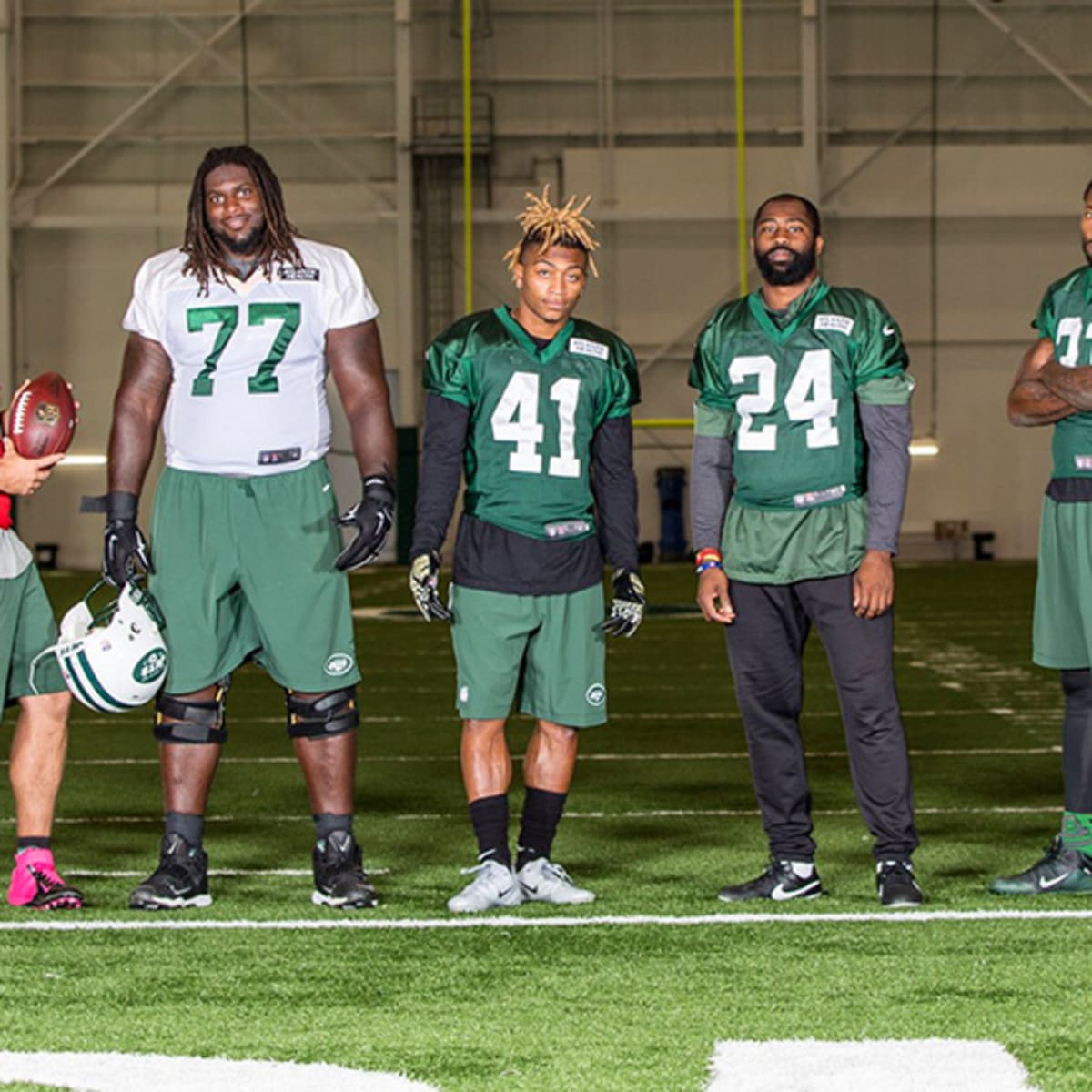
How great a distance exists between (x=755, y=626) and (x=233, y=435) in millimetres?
1211

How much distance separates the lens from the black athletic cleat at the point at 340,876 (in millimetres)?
4520

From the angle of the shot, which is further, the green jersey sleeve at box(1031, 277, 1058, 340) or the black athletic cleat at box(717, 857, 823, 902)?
the green jersey sleeve at box(1031, 277, 1058, 340)

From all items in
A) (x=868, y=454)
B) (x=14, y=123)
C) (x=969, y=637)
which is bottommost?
(x=969, y=637)

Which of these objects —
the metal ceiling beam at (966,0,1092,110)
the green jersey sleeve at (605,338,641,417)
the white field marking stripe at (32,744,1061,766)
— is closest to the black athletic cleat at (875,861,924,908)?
the green jersey sleeve at (605,338,641,417)

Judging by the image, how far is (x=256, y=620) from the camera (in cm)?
465

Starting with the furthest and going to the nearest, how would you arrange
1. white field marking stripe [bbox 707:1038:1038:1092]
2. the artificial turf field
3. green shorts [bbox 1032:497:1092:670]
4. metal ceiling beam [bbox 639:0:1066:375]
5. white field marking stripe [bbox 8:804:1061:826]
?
metal ceiling beam [bbox 639:0:1066:375]
white field marking stripe [bbox 8:804:1061:826]
green shorts [bbox 1032:497:1092:670]
the artificial turf field
white field marking stripe [bbox 707:1038:1038:1092]

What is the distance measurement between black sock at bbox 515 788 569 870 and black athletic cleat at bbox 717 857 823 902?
1.34ft

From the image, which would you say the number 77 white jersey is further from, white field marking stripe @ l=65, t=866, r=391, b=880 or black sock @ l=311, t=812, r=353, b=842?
white field marking stripe @ l=65, t=866, r=391, b=880

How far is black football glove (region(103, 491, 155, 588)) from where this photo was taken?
4582 millimetres

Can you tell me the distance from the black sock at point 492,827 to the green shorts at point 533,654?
7.4 inches

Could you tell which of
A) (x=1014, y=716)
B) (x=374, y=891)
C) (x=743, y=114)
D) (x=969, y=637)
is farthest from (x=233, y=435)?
(x=743, y=114)

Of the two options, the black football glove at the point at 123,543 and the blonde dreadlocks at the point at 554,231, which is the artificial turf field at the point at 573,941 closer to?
the black football glove at the point at 123,543

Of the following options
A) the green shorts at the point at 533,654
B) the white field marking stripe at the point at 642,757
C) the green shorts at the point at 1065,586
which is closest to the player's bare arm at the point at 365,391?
the green shorts at the point at 533,654

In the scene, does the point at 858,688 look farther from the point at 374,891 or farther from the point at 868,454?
the point at 374,891
